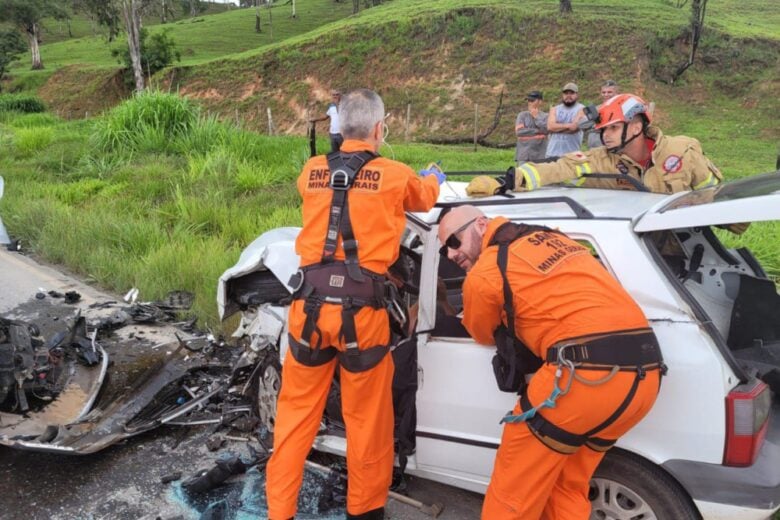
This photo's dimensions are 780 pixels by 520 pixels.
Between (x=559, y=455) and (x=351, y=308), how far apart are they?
0.99m

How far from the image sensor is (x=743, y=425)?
2.16m

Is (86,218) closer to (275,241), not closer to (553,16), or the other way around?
(275,241)

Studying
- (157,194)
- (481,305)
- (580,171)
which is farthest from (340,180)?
(157,194)

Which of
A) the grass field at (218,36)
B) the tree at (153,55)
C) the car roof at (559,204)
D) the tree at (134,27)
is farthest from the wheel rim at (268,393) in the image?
the grass field at (218,36)

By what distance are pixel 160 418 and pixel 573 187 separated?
2706 mm

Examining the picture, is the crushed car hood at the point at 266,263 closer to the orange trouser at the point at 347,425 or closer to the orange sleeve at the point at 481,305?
the orange trouser at the point at 347,425

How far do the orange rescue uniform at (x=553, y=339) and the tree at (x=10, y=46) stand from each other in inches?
1998

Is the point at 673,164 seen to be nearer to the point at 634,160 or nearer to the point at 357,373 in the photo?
the point at 634,160

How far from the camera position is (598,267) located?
7.47 feet

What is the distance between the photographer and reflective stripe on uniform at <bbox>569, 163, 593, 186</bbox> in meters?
3.49

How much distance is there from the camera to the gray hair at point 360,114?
8.94 feet

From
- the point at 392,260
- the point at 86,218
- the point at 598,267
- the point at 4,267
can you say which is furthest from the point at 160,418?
the point at 86,218

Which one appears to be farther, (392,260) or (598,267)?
(392,260)

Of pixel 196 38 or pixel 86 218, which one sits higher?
pixel 196 38
